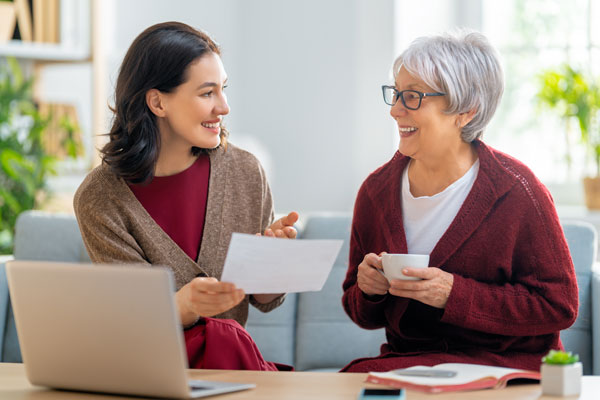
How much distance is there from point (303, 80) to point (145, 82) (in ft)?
7.45

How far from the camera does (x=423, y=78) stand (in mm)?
1703

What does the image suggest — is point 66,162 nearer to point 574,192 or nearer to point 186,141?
point 186,141

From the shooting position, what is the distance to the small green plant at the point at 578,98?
340cm

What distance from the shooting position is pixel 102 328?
44.9 inches

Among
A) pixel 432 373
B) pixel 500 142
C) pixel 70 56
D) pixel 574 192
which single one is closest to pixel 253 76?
pixel 70 56

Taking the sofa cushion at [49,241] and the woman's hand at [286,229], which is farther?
the sofa cushion at [49,241]

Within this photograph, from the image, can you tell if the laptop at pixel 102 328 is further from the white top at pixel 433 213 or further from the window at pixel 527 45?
the window at pixel 527 45

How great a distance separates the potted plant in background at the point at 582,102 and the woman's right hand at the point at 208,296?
2.38 meters

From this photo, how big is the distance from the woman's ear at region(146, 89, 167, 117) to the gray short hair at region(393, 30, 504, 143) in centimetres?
56

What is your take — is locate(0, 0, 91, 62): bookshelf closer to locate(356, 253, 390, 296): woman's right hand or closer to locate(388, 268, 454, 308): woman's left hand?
locate(356, 253, 390, 296): woman's right hand

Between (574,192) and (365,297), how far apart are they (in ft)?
7.85

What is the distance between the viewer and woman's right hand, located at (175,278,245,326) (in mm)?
1388

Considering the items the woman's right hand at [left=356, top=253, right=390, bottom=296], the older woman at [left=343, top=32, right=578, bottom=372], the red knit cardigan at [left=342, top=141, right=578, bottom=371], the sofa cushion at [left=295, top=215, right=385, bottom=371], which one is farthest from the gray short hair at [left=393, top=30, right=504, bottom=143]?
the sofa cushion at [left=295, top=215, right=385, bottom=371]

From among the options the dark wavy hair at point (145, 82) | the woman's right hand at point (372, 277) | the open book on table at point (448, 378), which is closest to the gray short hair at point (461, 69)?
the woman's right hand at point (372, 277)
